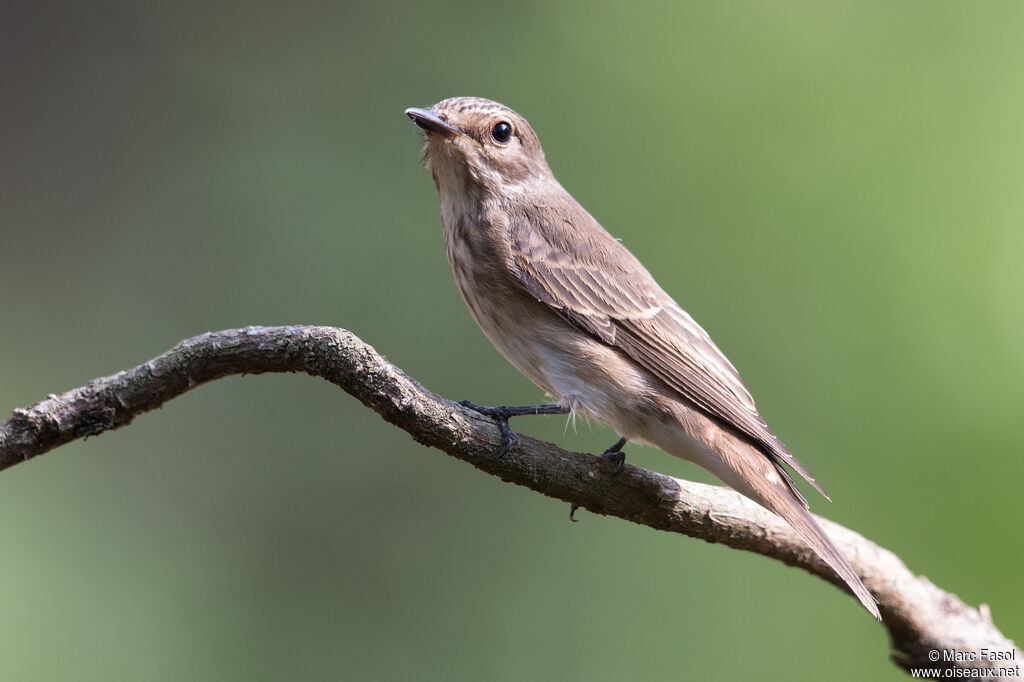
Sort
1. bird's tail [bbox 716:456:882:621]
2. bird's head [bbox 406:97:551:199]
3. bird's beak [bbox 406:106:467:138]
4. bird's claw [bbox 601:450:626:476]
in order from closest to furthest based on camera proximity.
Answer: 1. bird's tail [bbox 716:456:882:621]
2. bird's claw [bbox 601:450:626:476]
3. bird's beak [bbox 406:106:467:138]
4. bird's head [bbox 406:97:551:199]

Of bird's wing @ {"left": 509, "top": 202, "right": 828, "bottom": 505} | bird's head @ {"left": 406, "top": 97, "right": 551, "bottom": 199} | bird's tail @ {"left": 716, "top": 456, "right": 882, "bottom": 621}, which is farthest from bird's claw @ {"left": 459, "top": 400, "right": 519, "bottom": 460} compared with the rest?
bird's head @ {"left": 406, "top": 97, "right": 551, "bottom": 199}

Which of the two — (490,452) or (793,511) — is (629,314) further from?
(490,452)

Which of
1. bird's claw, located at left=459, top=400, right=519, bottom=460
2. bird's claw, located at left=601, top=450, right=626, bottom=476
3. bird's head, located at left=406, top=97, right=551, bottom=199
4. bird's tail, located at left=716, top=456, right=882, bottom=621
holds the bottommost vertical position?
bird's tail, located at left=716, top=456, right=882, bottom=621

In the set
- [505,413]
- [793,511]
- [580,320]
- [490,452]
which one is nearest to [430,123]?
[580,320]

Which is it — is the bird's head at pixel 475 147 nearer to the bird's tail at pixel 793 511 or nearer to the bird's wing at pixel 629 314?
the bird's wing at pixel 629 314

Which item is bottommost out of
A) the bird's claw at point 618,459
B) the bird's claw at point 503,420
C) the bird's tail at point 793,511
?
the bird's tail at point 793,511

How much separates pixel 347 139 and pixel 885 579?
3790mm

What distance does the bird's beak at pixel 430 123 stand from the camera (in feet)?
9.84

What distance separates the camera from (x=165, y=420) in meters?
5.04

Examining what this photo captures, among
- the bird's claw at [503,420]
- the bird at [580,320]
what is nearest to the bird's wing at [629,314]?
the bird at [580,320]

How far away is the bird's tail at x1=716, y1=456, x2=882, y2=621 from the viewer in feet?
8.14

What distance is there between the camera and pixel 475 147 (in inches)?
125

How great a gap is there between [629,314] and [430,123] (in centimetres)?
88

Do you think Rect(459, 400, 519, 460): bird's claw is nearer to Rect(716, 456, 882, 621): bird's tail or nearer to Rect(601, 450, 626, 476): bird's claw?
Rect(601, 450, 626, 476): bird's claw
